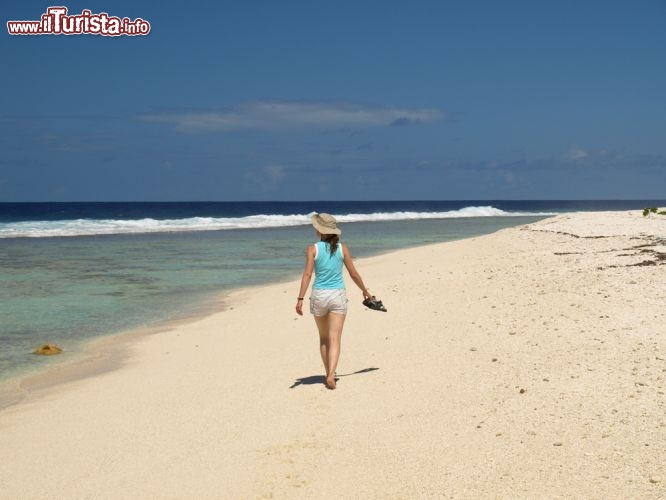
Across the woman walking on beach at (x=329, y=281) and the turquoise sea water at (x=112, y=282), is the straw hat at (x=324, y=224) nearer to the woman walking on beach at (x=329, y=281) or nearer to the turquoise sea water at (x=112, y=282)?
the woman walking on beach at (x=329, y=281)

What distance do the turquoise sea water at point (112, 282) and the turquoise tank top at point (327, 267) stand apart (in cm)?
446

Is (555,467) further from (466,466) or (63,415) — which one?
(63,415)

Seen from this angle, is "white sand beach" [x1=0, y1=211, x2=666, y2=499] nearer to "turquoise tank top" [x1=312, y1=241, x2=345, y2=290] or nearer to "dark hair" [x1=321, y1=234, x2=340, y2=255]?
"turquoise tank top" [x1=312, y1=241, x2=345, y2=290]

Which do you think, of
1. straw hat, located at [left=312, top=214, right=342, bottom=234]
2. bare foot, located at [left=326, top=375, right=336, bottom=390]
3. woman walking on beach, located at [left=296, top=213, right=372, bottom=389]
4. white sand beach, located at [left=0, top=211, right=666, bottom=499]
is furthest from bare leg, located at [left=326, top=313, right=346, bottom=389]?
straw hat, located at [left=312, top=214, right=342, bottom=234]

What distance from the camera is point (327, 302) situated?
A: 7.28 m

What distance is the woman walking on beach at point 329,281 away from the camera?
721 centimetres

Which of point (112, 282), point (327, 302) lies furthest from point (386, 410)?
point (112, 282)

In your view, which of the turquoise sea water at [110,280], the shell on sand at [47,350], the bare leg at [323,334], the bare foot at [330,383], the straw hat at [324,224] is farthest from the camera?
the turquoise sea water at [110,280]

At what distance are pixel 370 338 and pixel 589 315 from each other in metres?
2.76

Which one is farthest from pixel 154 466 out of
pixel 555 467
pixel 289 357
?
pixel 289 357

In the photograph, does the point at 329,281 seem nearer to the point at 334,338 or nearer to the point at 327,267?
the point at 327,267

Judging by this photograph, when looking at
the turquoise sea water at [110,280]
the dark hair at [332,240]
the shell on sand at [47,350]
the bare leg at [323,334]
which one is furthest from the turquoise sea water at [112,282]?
the dark hair at [332,240]

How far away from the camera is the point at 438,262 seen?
17859 mm

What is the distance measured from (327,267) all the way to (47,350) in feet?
16.5
